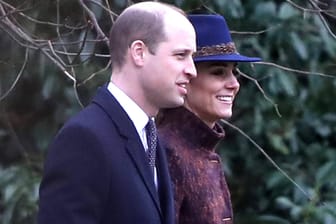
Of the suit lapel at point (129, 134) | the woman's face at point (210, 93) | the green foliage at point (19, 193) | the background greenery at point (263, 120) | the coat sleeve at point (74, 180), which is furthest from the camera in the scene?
the green foliage at point (19, 193)

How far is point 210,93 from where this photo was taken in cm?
336

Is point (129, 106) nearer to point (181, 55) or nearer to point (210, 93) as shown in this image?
point (181, 55)

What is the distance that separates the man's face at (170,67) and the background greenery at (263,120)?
8.40 ft

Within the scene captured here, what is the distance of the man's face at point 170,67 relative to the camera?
283 cm

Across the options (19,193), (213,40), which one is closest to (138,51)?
(213,40)

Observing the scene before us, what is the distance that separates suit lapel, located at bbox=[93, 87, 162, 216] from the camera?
282 centimetres

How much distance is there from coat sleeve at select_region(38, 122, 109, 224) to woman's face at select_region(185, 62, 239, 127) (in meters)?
0.66

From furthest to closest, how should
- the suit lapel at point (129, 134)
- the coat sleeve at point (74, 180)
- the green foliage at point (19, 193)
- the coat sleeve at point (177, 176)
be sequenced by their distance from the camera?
the green foliage at point (19, 193) → the coat sleeve at point (177, 176) → the suit lapel at point (129, 134) → the coat sleeve at point (74, 180)

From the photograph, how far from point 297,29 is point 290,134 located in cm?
55

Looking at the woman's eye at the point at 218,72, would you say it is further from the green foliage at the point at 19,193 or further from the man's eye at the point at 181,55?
the green foliage at the point at 19,193

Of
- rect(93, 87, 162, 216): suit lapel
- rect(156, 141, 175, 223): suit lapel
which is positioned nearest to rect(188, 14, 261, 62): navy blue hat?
rect(156, 141, 175, 223): suit lapel

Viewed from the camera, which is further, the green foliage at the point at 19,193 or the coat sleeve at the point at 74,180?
the green foliage at the point at 19,193

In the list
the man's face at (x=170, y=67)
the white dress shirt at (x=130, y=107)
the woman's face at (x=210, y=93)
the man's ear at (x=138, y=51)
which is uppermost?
the man's ear at (x=138, y=51)

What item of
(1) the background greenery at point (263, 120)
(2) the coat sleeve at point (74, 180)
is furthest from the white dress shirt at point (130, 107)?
(1) the background greenery at point (263, 120)
